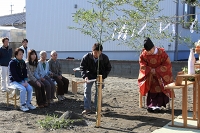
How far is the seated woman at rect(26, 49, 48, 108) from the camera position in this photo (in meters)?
7.61

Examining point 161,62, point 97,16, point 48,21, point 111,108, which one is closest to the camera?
point 97,16

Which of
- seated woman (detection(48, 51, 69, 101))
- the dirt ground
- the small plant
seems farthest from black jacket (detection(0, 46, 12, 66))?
the small plant

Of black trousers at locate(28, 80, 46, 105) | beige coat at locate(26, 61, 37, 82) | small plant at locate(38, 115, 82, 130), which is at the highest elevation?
beige coat at locate(26, 61, 37, 82)

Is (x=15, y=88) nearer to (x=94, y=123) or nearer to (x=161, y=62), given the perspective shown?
(x=94, y=123)

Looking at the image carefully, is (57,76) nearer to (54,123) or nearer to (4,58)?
(4,58)

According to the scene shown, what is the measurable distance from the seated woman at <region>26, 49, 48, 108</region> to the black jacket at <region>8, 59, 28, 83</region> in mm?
250

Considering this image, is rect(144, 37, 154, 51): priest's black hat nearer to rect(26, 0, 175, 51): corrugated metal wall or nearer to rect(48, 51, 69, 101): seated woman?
rect(48, 51, 69, 101): seated woman

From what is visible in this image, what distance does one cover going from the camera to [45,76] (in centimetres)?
822

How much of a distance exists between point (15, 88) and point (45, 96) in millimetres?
794

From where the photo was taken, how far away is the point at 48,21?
19.2 metres

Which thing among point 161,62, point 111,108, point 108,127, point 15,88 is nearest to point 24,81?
point 15,88

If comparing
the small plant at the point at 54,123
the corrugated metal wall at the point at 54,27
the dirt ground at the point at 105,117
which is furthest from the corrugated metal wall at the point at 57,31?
the small plant at the point at 54,123

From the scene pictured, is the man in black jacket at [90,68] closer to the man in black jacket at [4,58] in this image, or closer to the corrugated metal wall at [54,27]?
the man in black jacket at [4,58]

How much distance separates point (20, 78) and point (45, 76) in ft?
2.92
